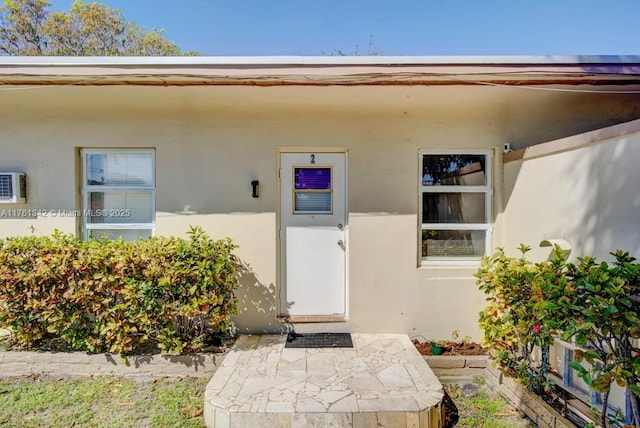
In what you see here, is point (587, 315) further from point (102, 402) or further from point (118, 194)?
point (118, 194)

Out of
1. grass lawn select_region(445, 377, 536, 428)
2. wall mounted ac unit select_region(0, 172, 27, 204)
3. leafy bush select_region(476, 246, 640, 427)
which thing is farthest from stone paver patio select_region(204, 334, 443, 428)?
wall mounted ac unit select_region(0, 172, 27, 204)

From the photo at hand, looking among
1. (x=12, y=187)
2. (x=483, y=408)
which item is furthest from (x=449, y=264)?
(x=12, y=187)

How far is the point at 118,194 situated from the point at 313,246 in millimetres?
2829

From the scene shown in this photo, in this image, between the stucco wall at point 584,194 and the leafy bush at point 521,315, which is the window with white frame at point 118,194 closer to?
the leafy bush at point 521,315

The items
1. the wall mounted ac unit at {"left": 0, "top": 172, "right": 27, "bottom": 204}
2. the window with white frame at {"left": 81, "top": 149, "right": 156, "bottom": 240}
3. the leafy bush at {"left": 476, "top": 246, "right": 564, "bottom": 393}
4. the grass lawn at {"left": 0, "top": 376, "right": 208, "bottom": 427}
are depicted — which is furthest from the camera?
the window with white frame at {"left": 81, "top": 149, "right": 156, "bottom": 240}

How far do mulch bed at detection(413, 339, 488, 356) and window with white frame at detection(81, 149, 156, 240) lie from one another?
12.9 feet

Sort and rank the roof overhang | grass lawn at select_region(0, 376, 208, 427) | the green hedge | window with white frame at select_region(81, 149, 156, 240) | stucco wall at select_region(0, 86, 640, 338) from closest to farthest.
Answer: grass lawn at select_region(0, 376, 208, 427)
the roof overhang
the green hedge
stucco wall at select_region(0, 86, 640, 338)
window with white frame at select_region(81, 149, 156, 240)

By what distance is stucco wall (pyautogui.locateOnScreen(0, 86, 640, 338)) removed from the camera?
4.61m

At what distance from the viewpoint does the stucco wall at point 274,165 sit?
461cm

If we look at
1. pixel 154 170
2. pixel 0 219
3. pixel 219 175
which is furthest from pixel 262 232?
pixel 0 219

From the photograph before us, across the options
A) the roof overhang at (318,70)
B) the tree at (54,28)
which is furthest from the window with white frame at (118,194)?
the tree at (54,28)

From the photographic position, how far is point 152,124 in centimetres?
463

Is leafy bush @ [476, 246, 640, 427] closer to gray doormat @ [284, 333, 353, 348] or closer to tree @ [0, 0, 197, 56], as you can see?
gray doormat @ [284, 333, 353, 348]

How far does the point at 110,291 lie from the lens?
398cm
